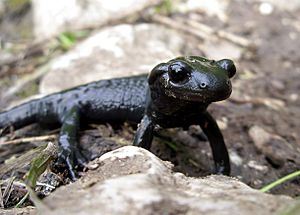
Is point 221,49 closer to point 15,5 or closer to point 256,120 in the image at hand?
point 256,120

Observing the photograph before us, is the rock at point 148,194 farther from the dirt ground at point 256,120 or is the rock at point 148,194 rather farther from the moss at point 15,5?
the moss at point 15,5

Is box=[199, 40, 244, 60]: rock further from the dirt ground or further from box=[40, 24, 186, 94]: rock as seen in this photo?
box=[40, 24, 186, 94]: rock

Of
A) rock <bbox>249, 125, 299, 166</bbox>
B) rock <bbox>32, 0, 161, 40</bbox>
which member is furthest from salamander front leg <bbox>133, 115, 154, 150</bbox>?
rock <bbox>32, 0, 161, 40</bbox>

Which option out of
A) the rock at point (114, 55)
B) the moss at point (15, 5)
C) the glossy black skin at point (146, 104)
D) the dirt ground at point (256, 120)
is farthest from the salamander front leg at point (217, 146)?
the moss at point (15, 5)

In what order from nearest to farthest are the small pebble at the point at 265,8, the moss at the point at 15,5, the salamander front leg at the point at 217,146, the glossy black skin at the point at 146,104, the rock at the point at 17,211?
the rock at the point at 17,211
the glossy black skin at the point at 146,104
the salamander front leg at the point at 217,146
the small pebble at the point at 265,8
the moss at the point at 15,5

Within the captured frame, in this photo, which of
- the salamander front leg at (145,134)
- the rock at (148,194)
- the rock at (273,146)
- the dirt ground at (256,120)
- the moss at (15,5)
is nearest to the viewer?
the rock at (148,194)

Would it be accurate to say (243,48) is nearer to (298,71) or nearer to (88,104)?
(298,71)
